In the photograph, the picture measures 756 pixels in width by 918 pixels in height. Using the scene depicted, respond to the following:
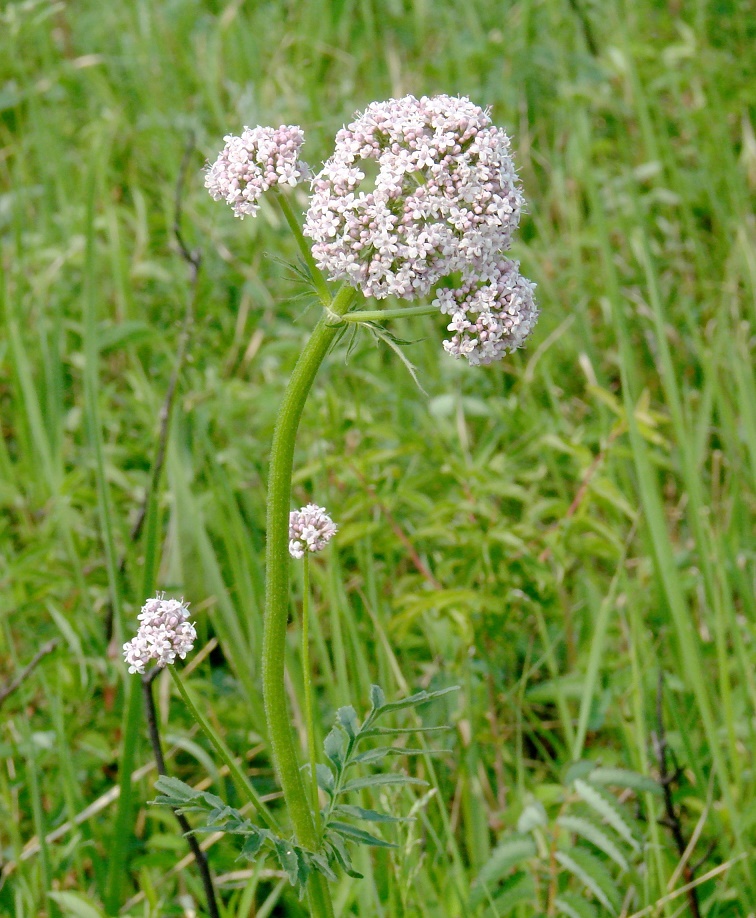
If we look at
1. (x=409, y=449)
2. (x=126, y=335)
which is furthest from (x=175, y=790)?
(x=126, y=335)

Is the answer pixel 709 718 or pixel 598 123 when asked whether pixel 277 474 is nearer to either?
pixel 709 718

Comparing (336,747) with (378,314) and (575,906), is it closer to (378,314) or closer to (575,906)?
(575,906)

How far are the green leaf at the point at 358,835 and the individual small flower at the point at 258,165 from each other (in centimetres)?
99

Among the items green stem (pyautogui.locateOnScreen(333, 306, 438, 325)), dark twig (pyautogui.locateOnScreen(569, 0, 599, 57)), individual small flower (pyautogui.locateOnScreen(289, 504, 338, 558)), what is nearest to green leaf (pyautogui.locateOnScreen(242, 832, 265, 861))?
individual small flower (pyautogui.locateOnScreen(289, 504, 338, 558))

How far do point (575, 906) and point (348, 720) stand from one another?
70 cm

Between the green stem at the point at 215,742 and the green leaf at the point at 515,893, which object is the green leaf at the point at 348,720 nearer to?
the green stem at the point at 215,742

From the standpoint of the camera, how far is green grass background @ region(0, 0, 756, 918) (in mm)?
2693

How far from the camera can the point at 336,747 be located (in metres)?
1.95

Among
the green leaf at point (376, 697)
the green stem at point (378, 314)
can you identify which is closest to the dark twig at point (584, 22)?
the green stem at point (378, 314)

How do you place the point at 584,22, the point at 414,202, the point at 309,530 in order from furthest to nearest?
the point at 584,22 < the point at 309,530 < the point at 414,202

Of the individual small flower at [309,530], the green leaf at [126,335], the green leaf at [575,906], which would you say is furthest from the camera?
the green leaf at [126,335]

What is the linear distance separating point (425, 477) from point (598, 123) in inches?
128

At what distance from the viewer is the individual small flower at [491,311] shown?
1.56 meters

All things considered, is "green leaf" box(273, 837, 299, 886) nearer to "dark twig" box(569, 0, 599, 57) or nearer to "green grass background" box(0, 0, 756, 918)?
"green grass background" box(0, 0, 756, 918)
